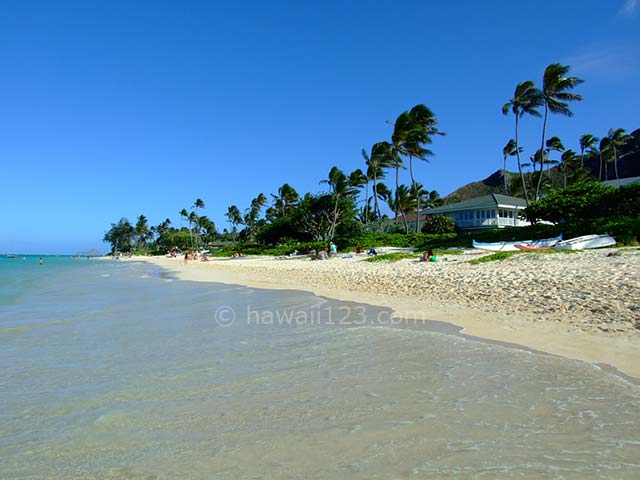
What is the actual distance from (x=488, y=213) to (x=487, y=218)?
1.98ft

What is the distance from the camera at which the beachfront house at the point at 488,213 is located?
148 ft

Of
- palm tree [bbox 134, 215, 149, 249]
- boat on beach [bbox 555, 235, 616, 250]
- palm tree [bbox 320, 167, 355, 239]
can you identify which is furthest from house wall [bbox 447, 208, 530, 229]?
palm tree [bbox 134, 215, 149, 249]

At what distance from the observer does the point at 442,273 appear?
49.5 feet

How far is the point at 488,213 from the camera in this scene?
45.6 m

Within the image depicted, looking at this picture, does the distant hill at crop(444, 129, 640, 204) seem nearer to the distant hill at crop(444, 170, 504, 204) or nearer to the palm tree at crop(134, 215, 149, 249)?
the distant hill at crop(444, 170, 504, 204)

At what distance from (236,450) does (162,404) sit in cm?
144

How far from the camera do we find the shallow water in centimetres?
307

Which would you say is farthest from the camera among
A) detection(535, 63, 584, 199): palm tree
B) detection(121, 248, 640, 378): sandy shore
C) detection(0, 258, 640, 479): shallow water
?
detection(535, 63, 584, 199): palm tree

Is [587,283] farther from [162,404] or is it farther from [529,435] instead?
[162,404]

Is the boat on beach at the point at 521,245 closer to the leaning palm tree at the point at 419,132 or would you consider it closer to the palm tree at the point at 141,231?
the leaning palm tree at the point at 419,132

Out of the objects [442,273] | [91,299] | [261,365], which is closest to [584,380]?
[261,365]

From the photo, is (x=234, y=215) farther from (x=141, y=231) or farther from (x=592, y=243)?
(x=592, y=243)

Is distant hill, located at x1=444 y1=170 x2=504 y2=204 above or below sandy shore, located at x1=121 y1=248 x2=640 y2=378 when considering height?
above

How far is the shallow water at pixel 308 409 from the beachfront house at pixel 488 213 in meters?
41.6
